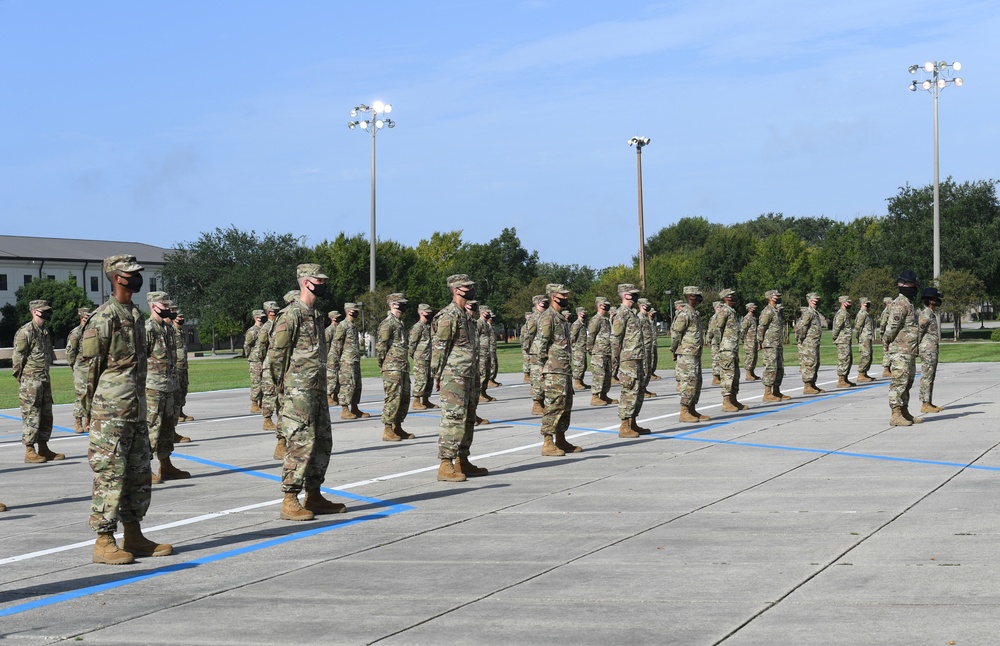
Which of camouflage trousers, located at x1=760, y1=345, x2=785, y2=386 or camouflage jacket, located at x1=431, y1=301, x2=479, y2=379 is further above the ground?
camouflage jacket, located at x1=431, y1=301, x2=479, y2=379

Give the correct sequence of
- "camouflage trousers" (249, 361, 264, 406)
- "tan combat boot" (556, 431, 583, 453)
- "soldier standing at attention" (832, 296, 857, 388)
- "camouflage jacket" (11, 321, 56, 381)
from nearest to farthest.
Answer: "tan combat boot" (556, 431, 583, 453)
"camouflage jacket" (11, 321, 56, 381)
"camouflage trousers" (249, 361, 264, 406)
"soldier standing at attention" (832, 296, 857, 388)

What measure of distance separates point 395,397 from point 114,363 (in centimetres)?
904

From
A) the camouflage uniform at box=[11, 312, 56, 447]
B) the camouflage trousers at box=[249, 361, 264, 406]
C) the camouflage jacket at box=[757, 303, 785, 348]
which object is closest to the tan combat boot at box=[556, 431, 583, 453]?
the camouflage uniform at box=[11, 312, 56, 447]

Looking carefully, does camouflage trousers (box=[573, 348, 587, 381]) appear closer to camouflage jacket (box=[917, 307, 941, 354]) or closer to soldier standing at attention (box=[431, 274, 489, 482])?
camouflage jacket (box=[917, 307, 941, 354])

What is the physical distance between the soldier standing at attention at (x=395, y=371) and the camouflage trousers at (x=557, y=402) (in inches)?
134

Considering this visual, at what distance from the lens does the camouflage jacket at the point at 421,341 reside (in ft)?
71.8

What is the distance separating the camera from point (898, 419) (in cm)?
1722

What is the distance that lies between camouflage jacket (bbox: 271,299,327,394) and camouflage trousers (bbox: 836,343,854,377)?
19516mm

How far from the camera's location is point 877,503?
403 inches

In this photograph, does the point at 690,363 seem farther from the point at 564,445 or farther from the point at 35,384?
the point at 35,384

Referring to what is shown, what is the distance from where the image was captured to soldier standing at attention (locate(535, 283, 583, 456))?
1455cm

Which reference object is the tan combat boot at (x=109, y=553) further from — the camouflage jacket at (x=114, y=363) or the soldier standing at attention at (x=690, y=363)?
the soldier standing at attention at (x=690, y=363)

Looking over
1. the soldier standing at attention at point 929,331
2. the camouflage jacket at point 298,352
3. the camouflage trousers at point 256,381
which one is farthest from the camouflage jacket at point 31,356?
the soldier standing at attention at point 929,331

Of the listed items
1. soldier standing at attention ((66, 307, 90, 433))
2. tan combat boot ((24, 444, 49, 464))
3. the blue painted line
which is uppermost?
soldier standing at attention ((66, 307, 90, 433))
